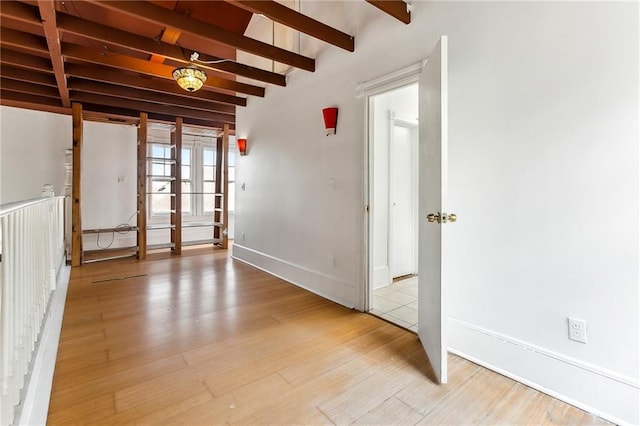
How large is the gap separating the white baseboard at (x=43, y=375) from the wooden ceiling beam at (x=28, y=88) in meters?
3.08

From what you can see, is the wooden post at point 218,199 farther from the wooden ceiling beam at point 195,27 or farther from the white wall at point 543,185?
the white wall at point 543,185

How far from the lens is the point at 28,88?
4156 mm

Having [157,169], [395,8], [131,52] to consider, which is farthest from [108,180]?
[395,8]

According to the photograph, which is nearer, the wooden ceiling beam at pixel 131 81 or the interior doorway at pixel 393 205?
the interior doorway at pixel 393 205

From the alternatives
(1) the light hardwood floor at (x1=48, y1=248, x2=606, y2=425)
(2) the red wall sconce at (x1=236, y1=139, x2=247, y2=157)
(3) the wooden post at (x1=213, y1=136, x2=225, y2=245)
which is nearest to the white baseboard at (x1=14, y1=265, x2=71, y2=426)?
(1) the light hardwood floor at (x1=48, y1=248, x2=606, y2=425)

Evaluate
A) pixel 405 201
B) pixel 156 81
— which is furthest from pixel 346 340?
pixel 156 81

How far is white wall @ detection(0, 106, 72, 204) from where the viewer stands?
4707 mm

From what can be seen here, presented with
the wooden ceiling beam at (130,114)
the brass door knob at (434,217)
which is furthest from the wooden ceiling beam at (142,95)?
the brass door knob at (434,217)

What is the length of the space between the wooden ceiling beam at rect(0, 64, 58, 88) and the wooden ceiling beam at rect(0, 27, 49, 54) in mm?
1212

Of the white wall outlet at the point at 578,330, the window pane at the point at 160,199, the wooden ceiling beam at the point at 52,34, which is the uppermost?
the wooden ceiling beam at the point at 52,34

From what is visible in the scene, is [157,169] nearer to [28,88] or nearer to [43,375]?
[28,88]

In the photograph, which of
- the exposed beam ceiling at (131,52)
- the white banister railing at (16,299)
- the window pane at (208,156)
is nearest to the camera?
the white banister railing at (16,299)

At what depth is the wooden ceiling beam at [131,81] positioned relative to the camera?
11.5 feet

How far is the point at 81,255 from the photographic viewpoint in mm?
4609
